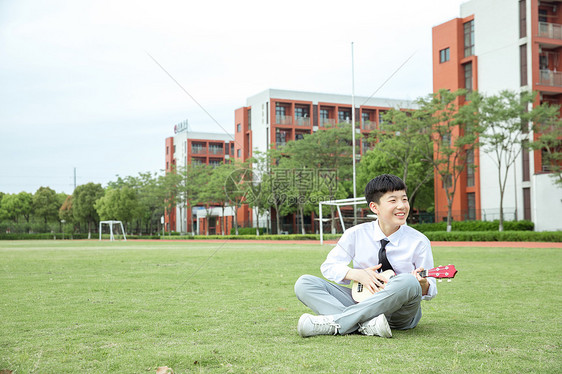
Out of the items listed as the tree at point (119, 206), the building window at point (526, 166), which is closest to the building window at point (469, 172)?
the building window at point (526, 166)

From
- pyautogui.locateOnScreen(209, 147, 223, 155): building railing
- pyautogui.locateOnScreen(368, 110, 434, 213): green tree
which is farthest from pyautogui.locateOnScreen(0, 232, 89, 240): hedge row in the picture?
pyautogui.locateOnScreen(368, 110, 434, 213): green tree

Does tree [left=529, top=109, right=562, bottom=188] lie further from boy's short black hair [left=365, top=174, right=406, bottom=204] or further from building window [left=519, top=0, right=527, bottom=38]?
boy's short black hair [left=365, top=174, right=406, bottom=204]

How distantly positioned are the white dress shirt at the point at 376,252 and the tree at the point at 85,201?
2774 inches

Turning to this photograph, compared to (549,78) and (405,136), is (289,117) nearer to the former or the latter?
(405,136)

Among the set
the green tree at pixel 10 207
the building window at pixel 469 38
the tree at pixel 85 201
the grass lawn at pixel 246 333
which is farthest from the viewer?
the green tree at pixel 10 207

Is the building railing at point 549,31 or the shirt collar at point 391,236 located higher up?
the building railing at point 549,31

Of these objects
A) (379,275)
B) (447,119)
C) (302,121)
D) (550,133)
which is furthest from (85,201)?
(379,275)

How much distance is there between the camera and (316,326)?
13.4ft

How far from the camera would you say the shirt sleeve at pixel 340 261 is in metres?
4.17

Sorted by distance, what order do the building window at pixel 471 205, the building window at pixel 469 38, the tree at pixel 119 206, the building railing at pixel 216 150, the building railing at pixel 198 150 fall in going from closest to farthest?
the building window at pixel 471 205 → the building window at pixel 469 38 → the tree at pixel 119 206 → the building railing at pixel 198 150 → the building railing at pixel 216 150

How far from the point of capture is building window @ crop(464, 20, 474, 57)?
39.9 metres

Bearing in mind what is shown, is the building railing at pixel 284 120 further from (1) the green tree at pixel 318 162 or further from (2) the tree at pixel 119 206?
(2) the tree at pixel 119 206

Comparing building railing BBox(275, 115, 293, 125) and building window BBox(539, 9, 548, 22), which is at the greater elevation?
building window BBox(539, 9, 548, 22)

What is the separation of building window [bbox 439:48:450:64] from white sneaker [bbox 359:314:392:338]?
40093mm
